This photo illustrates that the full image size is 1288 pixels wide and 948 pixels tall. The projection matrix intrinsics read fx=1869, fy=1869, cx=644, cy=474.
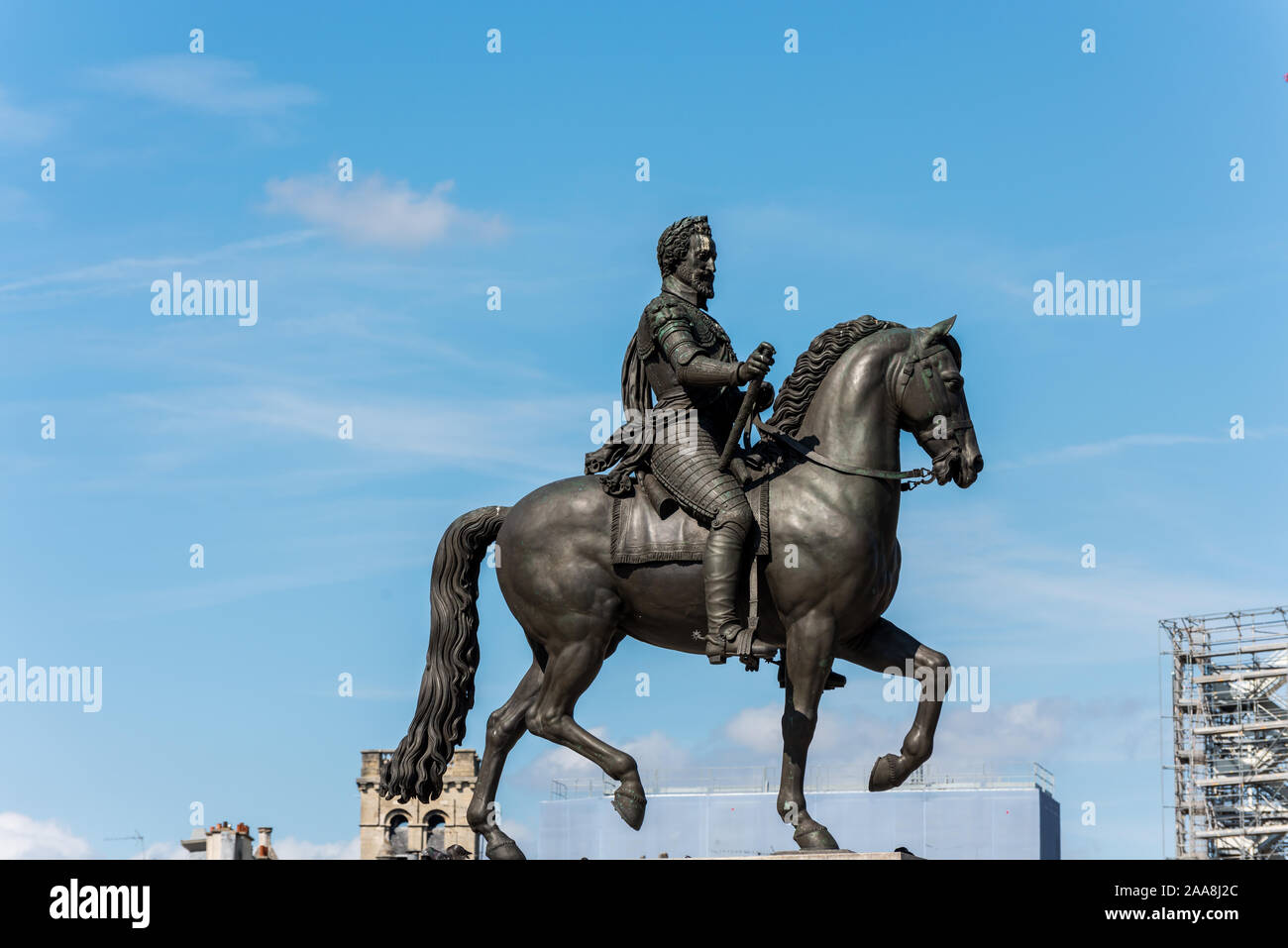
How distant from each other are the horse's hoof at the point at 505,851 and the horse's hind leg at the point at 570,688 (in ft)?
2.35

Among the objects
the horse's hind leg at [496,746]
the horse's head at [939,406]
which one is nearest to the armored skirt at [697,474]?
the horse's head at [939,406]

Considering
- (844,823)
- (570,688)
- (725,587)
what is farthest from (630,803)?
(844,823)

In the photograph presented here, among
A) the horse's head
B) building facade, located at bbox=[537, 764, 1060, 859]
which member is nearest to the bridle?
the horse's head

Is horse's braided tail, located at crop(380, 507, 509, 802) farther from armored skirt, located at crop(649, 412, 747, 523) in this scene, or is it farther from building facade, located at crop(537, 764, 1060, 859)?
building facade, located at crop(537, 764, 1060, 859)

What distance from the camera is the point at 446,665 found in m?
13.2

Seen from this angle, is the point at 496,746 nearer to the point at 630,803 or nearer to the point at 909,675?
the point at 630,803

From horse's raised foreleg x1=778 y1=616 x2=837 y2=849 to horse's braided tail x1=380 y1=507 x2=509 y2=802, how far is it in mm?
2392

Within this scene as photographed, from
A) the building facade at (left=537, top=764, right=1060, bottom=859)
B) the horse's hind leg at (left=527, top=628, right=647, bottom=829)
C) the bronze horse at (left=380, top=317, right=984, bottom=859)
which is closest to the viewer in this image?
the bronze horse at (left=380, top=317, right=984, bottom=859)

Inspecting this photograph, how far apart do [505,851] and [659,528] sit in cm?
237

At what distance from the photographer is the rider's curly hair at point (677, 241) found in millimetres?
13109

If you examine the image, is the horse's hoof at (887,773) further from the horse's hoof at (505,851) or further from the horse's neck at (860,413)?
the horse's hoof at (505,851)

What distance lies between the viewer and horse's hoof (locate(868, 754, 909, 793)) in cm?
1228
